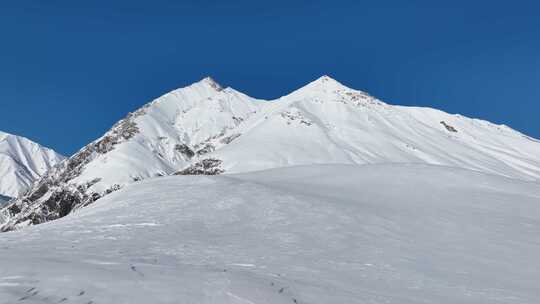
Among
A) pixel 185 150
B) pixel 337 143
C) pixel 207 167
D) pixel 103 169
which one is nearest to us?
pixel 207 167

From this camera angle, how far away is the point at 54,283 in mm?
7934

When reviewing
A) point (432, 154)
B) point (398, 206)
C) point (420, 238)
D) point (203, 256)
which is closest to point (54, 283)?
point (203, 256)

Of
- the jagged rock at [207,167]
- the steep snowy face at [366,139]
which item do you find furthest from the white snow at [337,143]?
the jagged rock at [207,167]

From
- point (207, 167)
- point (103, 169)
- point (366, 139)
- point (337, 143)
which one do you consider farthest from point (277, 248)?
point (103, 169)

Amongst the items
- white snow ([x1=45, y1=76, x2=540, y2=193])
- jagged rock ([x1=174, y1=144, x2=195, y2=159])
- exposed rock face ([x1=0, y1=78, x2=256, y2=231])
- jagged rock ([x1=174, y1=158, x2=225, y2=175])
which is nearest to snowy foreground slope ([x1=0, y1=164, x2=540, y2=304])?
white snow ([x1=45, y1=76, x2=540, y2=193])

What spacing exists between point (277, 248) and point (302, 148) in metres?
112

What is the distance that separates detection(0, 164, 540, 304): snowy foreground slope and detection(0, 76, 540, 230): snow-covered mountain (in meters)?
81.1

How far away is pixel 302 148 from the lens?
4941 inches

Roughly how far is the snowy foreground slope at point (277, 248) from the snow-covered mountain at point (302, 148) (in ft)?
266

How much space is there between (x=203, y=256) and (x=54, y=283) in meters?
4.38

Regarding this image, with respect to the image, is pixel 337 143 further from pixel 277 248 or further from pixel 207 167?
pixel 277 248

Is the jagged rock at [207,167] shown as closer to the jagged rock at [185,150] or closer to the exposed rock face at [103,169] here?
the exposed rock face at [103,169]

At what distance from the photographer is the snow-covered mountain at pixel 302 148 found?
12294cm

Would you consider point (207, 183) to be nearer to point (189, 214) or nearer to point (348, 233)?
point (189, 214)
